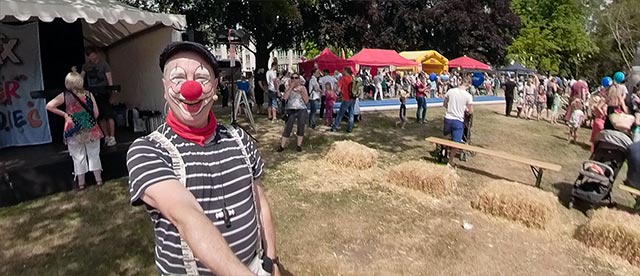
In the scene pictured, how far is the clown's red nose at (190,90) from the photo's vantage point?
58.5 inches

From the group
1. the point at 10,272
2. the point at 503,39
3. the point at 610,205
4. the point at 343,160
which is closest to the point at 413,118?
the point at 343,160

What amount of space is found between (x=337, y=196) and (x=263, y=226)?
13.1ft

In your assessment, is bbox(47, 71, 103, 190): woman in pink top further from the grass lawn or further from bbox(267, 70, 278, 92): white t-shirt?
bbox(267, 70, 278, 92): white t-shirt

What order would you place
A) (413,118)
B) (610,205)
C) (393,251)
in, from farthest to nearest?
(413,118), (610,205), (393,251)

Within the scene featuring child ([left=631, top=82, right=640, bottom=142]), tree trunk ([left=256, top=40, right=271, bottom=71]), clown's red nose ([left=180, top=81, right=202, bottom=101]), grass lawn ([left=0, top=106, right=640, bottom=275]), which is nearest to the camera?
clown's red nose ([left=180, top=81, right=202, bottom=101])

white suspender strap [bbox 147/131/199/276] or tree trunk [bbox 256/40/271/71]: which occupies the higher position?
tree trunk [bbox 256/40/271/71]

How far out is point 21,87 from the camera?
280 inches

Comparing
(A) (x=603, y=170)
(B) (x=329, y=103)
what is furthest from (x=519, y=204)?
(B) (x=329, y=103)

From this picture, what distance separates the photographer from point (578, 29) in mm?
37688

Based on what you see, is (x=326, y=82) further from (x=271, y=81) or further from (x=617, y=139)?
(x=617, y=139)

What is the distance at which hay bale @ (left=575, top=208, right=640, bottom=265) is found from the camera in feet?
13.5

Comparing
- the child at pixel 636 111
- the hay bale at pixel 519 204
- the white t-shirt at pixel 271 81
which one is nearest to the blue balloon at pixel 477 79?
the white t-shirt at pixel 271 81

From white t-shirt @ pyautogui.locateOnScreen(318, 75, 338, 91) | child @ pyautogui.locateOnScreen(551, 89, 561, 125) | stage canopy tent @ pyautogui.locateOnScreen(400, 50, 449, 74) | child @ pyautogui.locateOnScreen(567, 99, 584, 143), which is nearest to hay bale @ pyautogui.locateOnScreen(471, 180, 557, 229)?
white t-shirt @ pyautogui.locateOnScreen(318, 75, 338, 91)

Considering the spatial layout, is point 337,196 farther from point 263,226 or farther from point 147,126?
point 147,126
